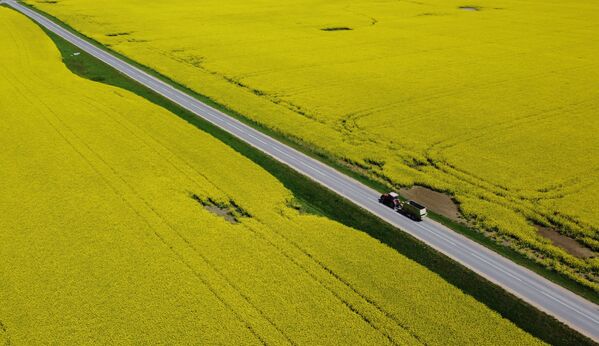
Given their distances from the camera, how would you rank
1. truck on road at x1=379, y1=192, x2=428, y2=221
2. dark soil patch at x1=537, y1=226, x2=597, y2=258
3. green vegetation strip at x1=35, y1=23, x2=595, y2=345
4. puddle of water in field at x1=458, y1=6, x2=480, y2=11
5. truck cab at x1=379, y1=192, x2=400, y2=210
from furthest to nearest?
puddle of water in field at x1=458, y1=6, x2=480, y2=11, truck cab at x1=379, y1=192, x2=400, y2=210, truck on road at x1=379, y1=192, x2=428, y2=221, dark soil patch at x1=537, y1=226, x2=597, y2=258, green vegetation strip at x1=35, y1=23, x2=595, y2=345

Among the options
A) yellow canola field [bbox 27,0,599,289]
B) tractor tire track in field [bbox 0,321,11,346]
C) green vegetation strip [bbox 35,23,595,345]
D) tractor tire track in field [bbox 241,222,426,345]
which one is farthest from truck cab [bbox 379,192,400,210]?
tractor tire track in field [bbox 0,321,11,346]

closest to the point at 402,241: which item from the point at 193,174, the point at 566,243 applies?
the point at 566,243

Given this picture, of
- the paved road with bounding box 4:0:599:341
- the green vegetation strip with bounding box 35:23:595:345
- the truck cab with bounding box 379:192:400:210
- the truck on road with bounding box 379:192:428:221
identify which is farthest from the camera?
the truck cab with bounding box 379:192:400:210

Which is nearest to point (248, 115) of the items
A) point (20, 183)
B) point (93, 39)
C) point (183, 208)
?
point (183, 208)

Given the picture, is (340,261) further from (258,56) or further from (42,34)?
(42,34)

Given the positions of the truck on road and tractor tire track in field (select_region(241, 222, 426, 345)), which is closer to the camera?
tractor tire track in field (select_region(241, 222, 426, 345))

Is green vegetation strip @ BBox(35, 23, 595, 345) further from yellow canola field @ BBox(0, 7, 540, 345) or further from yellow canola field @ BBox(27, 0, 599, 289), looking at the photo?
yellow canola field @ BBox(27, 0, 599, 289)

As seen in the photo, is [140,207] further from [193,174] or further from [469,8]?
[469,8]
